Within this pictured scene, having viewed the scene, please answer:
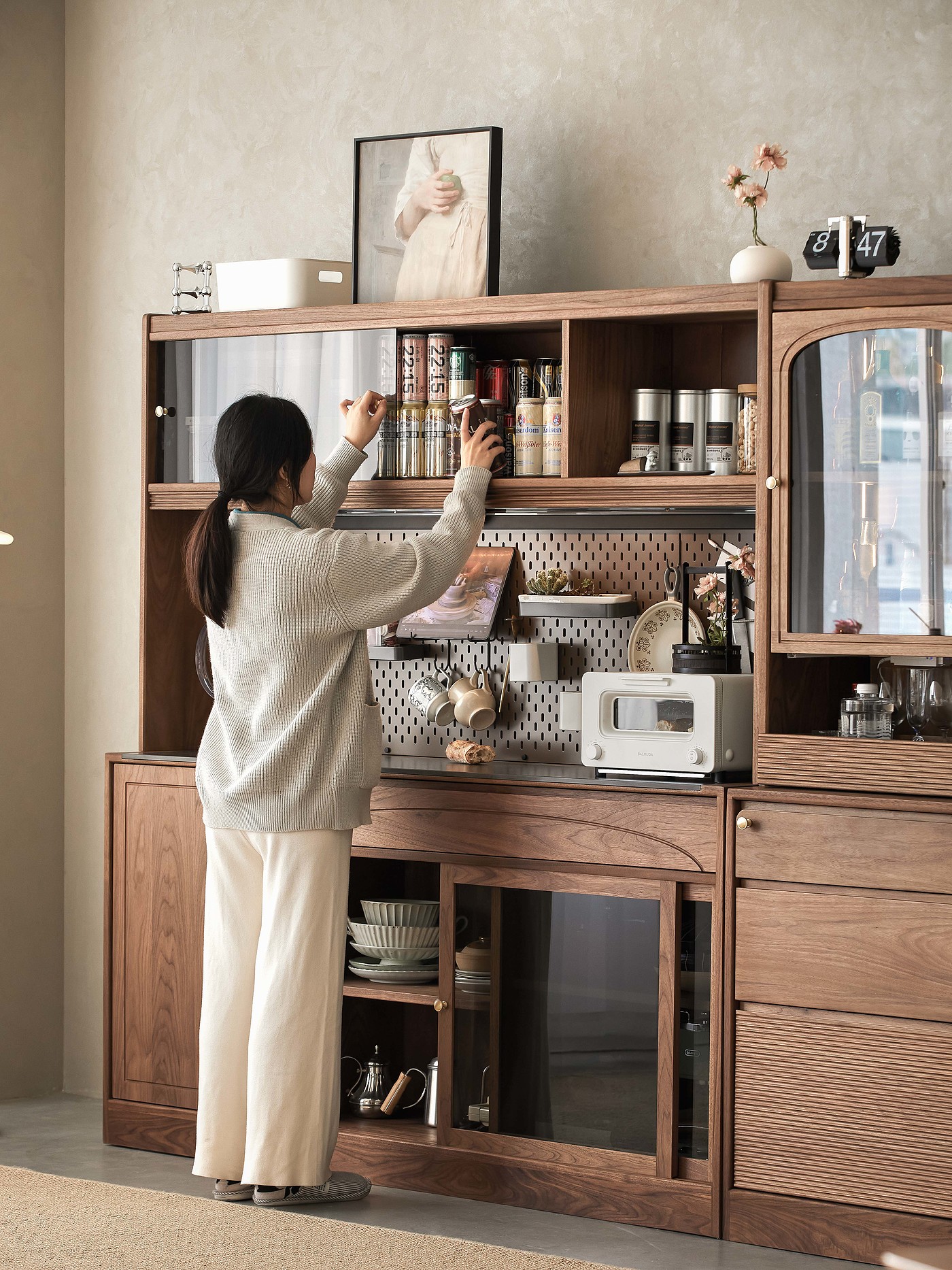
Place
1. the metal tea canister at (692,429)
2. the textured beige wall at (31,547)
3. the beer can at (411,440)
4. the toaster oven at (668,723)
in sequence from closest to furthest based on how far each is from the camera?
the toaster oven at (668,723) < the metal tea canister at (692,429) < the beer can at (411,440) < the textured beige wall at (31,547)

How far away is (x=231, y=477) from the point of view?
10.2 feet

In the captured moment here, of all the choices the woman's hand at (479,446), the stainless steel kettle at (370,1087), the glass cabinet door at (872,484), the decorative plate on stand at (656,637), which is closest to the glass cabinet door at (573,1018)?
the stainless steel kettle at (370,1087)

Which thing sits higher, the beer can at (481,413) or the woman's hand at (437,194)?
the woman's hand at (437,194)

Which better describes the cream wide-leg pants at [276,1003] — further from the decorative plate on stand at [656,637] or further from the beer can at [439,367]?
the beer can at [439,367]

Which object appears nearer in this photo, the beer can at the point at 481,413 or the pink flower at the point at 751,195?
the pink flower at the point at 751,195

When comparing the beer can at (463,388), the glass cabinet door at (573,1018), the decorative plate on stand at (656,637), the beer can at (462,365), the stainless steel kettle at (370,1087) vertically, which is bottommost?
the stainless steel kettle at (370,1087)

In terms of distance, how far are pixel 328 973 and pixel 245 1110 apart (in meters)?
0.38

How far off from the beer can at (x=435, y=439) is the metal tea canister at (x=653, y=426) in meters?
0.44

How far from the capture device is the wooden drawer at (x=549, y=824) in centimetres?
306

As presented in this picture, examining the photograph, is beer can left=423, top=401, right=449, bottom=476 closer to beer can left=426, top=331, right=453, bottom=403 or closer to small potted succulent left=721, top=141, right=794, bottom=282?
beer can left=426, top=331, right=453, bottom=403

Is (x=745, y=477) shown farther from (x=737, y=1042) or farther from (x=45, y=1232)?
(x=45, y=1232)

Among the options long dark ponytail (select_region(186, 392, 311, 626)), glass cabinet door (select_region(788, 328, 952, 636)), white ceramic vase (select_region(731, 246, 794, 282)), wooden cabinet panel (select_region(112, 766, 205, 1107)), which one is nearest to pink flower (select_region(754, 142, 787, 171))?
white ceramic vase (select_region(731, 246, 794, 282))

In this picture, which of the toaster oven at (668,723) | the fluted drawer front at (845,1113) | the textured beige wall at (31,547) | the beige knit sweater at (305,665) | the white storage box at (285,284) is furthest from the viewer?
the textured beige wall at (31,547)

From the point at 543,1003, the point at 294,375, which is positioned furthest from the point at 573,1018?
the point at 294,375
